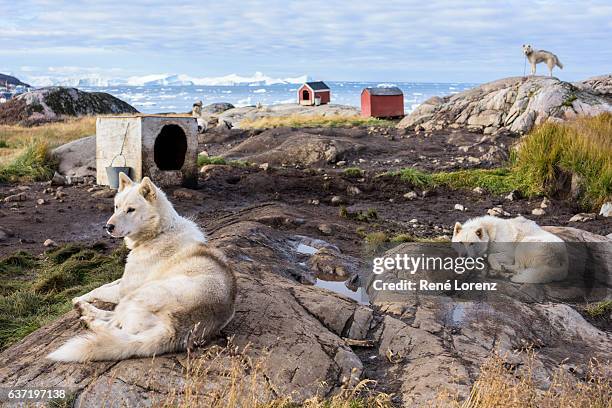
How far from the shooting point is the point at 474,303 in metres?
6.59

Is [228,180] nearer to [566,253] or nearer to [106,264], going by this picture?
[106,264]

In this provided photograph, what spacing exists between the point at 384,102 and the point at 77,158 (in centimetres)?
2331

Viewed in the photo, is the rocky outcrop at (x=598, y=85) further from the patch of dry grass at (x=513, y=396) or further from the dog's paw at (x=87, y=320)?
the dog's paw at (x=87, y=320)

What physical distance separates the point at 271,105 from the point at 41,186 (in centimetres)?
3571

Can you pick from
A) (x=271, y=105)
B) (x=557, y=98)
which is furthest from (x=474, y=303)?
(x=271, y=105)

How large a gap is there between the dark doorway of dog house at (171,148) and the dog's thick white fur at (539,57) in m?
18.3

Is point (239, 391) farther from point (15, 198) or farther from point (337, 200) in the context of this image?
point (15, 198)

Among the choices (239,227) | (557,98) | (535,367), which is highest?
(557,98)

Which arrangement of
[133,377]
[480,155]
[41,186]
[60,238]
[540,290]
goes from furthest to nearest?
[480,155], [41,186], [60,238], [540,290], [133,377]

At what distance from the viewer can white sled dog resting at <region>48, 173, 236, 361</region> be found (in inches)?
185

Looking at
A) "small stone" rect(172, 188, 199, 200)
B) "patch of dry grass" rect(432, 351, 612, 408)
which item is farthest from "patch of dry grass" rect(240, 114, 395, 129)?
"patch of dry grass" rect(432, 351, 612, 408)

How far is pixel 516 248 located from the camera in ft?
26.0

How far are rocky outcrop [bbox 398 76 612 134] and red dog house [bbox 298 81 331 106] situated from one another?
69.4ft

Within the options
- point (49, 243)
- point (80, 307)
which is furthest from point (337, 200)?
point (80, 307)
